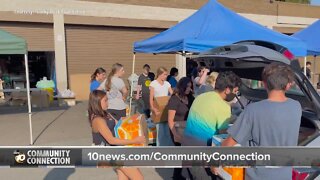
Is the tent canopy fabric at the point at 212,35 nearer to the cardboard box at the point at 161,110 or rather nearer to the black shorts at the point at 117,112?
the cardboard box at the point at 161,110

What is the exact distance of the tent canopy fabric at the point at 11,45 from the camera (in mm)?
6764

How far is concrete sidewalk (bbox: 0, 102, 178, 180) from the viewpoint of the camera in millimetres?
5270

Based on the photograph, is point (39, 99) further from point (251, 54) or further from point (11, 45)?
point (251, 54)

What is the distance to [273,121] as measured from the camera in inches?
96.6

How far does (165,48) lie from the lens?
6.79m

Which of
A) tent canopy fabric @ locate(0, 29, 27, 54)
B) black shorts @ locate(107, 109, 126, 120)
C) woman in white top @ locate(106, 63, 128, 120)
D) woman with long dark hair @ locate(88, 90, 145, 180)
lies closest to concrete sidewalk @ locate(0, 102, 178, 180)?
black shorts @ locate(107, 109, 126, 120)

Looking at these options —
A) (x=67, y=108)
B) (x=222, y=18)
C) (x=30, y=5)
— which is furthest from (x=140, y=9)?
(x=222, y=18)

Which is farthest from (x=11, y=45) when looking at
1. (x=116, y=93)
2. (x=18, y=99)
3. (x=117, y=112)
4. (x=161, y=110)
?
(x=18, y=99)

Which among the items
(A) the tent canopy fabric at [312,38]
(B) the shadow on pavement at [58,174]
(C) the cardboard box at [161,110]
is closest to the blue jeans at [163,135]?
(C) the cardboard box at [161,110]

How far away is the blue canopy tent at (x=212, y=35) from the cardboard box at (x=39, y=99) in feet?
23.3

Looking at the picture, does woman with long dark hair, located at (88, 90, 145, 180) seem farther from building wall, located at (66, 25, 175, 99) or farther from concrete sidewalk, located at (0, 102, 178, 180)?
building wall, located at (66, 25, 175, 99)

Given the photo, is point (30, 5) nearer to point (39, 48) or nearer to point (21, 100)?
point (39, 48)

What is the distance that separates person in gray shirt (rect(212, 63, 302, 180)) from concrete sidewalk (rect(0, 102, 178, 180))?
2801mm

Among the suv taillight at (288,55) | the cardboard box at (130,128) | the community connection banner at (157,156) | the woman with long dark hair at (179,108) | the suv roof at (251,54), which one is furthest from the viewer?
the woman with long dark hair at (179,108)
